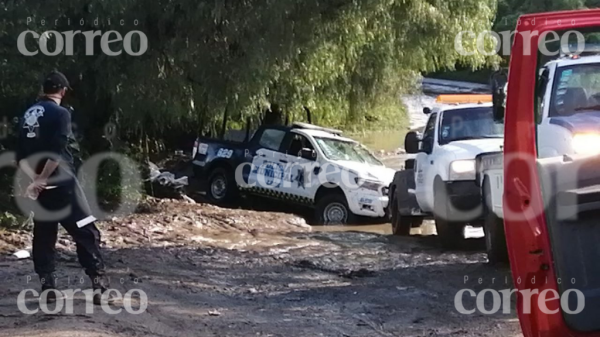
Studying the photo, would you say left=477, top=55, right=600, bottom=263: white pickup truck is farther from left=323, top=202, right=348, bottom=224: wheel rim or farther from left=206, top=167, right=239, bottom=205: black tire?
left=206, top=167, right=239, bottom=205: black tire

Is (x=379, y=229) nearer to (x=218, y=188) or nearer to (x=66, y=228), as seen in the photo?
(x=218, y=188)

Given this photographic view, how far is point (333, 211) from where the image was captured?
628 inches

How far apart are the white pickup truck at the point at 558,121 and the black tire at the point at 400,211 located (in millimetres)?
3972

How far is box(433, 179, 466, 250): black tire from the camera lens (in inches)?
439

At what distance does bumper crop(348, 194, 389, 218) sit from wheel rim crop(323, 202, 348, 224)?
26 centimetres

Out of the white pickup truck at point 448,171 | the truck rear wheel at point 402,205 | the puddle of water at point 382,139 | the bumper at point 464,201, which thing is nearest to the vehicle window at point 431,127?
the white pickup truck at point 448,171

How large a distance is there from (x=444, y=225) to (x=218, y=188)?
7.26 m

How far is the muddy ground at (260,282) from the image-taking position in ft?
23.5

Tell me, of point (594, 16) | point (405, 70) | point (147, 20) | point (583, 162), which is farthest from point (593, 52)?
point (405, 70)

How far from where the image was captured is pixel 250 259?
36.0ft

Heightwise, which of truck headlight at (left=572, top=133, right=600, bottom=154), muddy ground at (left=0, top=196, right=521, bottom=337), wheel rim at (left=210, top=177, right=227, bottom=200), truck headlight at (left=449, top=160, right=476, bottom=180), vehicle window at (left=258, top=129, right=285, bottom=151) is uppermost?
vehicle window at (left=258, top=129, right=285, bottom=151)

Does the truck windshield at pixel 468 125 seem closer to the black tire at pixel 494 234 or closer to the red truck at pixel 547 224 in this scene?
the black tire at pixel 494 234

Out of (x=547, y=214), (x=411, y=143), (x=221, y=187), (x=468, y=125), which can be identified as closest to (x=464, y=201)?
(x=411, y=143)

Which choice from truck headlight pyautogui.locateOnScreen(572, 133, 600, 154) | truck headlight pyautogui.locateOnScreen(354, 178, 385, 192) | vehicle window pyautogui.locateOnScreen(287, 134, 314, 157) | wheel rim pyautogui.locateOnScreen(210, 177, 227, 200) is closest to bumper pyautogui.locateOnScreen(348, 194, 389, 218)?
truck headlight pyautogui.locateOnScreen(354, 178, 385, 192)
